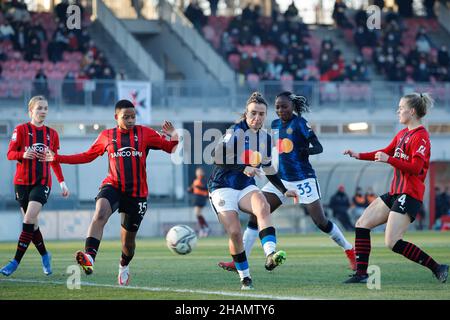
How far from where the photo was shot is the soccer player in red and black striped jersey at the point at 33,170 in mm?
13086

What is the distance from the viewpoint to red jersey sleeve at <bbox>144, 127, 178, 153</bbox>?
11516 millimetres

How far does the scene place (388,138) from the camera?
34.9 meters

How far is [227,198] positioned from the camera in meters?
11.1


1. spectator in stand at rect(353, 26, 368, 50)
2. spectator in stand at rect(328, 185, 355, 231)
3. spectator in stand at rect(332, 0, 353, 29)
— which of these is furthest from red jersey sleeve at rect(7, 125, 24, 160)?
spectator in stand at rect(332, 0, 353, 29)

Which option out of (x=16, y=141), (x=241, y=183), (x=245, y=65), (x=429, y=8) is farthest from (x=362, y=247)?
(x=429, y=8)

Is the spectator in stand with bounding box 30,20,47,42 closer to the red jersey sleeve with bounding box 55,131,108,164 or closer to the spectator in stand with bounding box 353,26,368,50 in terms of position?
the spectator in stand with bounding box 353,26,368,50

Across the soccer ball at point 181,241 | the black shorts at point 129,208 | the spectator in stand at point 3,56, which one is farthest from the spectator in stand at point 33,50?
the black shorts at point 129,208

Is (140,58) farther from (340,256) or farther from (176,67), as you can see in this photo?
(340,256)

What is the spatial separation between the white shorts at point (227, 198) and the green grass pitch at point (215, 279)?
850mm

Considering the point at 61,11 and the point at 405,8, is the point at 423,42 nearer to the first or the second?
the point at 405,8

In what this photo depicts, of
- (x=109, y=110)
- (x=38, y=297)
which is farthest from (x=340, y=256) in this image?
(x=109, y=110)

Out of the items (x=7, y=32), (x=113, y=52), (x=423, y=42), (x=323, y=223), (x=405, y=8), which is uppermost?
(x=405, y=8)

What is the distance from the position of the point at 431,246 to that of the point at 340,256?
3.73m

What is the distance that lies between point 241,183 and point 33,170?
3.35 meters
